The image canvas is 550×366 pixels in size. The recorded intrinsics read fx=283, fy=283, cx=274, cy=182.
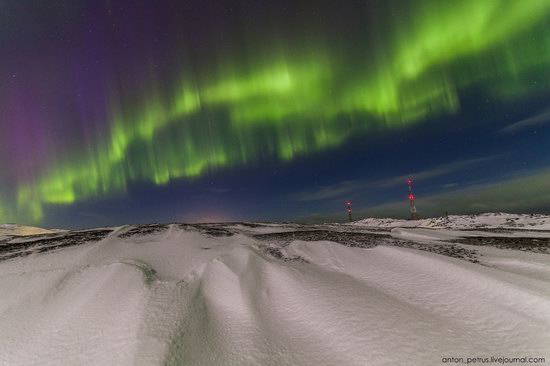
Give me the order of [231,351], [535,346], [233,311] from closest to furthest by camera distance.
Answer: [535,346] < [231,351] < [233,311]

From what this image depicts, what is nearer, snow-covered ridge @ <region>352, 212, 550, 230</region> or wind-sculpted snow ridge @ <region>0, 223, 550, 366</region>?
wind-sculpted snow ridge @ <region>0, 223, 550, 366</region>

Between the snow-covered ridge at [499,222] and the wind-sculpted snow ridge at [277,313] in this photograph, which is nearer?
the wind-sculpted snow ridge at [277,313]

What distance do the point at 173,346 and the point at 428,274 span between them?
5.49 meters

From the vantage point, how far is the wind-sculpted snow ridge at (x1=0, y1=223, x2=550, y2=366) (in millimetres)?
3652

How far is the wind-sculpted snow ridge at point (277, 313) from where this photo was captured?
12.0 feet

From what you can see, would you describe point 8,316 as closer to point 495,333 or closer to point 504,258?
point 495,333

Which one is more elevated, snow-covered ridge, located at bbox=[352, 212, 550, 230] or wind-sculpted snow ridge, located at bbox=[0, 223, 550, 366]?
wind-sculpted snow ridge, located at bbox=[0, 223, 550, 366]

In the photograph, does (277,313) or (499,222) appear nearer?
(277,313)

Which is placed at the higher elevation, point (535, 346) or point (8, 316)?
point (8, 316)

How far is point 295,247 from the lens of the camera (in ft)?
36.0

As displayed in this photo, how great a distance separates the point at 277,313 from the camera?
504cm

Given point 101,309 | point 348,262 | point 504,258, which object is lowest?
point 504,258

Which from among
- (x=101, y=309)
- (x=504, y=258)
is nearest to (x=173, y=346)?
(x=101, y=309)

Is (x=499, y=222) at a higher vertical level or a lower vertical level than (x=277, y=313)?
lower
